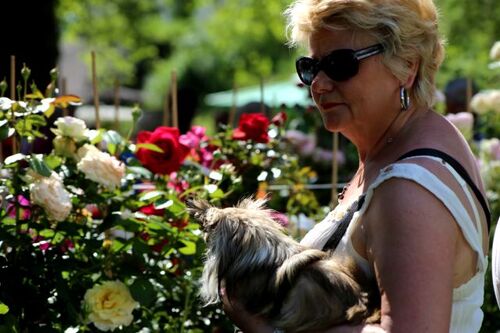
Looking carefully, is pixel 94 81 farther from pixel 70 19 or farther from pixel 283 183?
pixel 70 19

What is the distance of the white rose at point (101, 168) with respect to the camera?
336cm

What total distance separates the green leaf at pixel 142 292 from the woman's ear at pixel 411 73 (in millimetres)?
1396

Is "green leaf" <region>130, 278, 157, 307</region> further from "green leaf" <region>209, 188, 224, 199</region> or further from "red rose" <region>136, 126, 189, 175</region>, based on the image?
"red rose" <region>136, 126, 189, 175</region>

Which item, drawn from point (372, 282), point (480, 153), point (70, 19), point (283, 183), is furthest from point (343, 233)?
point (70, 19)

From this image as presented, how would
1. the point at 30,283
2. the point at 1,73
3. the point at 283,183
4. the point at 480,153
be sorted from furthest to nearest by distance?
the point at 1,73
the point at 480,153
the point at 283,183
the point at 30,283

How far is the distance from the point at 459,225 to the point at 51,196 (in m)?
1.58

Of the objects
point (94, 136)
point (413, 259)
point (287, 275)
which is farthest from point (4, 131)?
point (413, 259)

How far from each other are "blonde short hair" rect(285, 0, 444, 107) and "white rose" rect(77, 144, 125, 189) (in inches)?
44.5

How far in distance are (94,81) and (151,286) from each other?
4.36 feet

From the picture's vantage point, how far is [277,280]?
2129mm

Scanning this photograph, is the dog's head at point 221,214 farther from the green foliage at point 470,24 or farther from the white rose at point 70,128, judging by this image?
the green foliage at point 470,24

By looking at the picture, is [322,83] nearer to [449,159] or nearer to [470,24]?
[449,159]

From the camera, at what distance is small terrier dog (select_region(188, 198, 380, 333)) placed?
7.02 ft

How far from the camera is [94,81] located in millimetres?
4383
